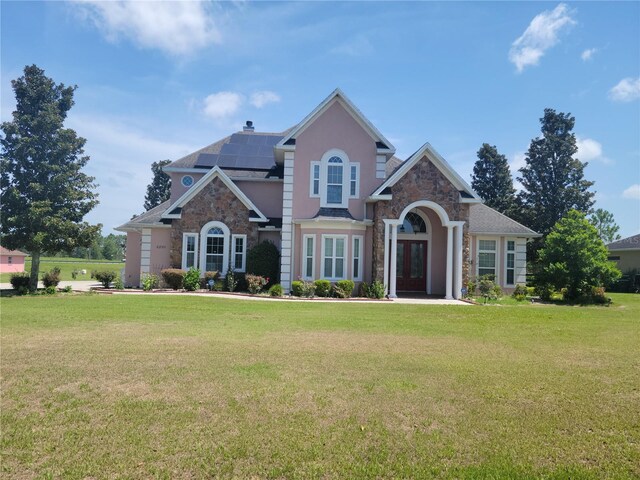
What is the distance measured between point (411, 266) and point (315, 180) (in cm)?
687

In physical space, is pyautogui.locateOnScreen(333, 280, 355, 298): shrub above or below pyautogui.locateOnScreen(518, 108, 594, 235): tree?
below

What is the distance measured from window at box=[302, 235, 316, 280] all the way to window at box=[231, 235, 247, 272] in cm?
330

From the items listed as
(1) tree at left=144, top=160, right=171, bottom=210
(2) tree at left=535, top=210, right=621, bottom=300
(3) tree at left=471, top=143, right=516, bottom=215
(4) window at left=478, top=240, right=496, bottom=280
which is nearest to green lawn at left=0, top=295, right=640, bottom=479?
(2) tree at left=535, top=210, right=621, bottom=300

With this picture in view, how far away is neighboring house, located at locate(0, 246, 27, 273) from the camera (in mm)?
54375

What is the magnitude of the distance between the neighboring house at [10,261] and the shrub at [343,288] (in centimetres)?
5314

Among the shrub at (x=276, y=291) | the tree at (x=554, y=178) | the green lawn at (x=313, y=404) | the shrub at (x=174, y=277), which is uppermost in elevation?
the tree at (x=554, y=178)

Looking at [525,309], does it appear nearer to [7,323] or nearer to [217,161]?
[7,323]

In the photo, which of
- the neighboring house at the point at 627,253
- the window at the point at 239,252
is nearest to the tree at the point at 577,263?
the window at the point at 239,252

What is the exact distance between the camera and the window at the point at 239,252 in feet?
70.7

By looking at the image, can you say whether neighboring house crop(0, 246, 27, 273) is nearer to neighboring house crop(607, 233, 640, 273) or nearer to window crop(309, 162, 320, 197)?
window crop(309, 162, 320, 197)

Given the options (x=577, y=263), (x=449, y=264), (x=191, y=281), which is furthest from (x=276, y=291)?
(x=577, y=263)

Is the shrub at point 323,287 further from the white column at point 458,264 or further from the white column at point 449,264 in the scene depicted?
the white column at point 458,264

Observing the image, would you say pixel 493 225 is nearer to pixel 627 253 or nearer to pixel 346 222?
pixel 346 222

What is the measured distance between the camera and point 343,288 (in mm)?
19125
